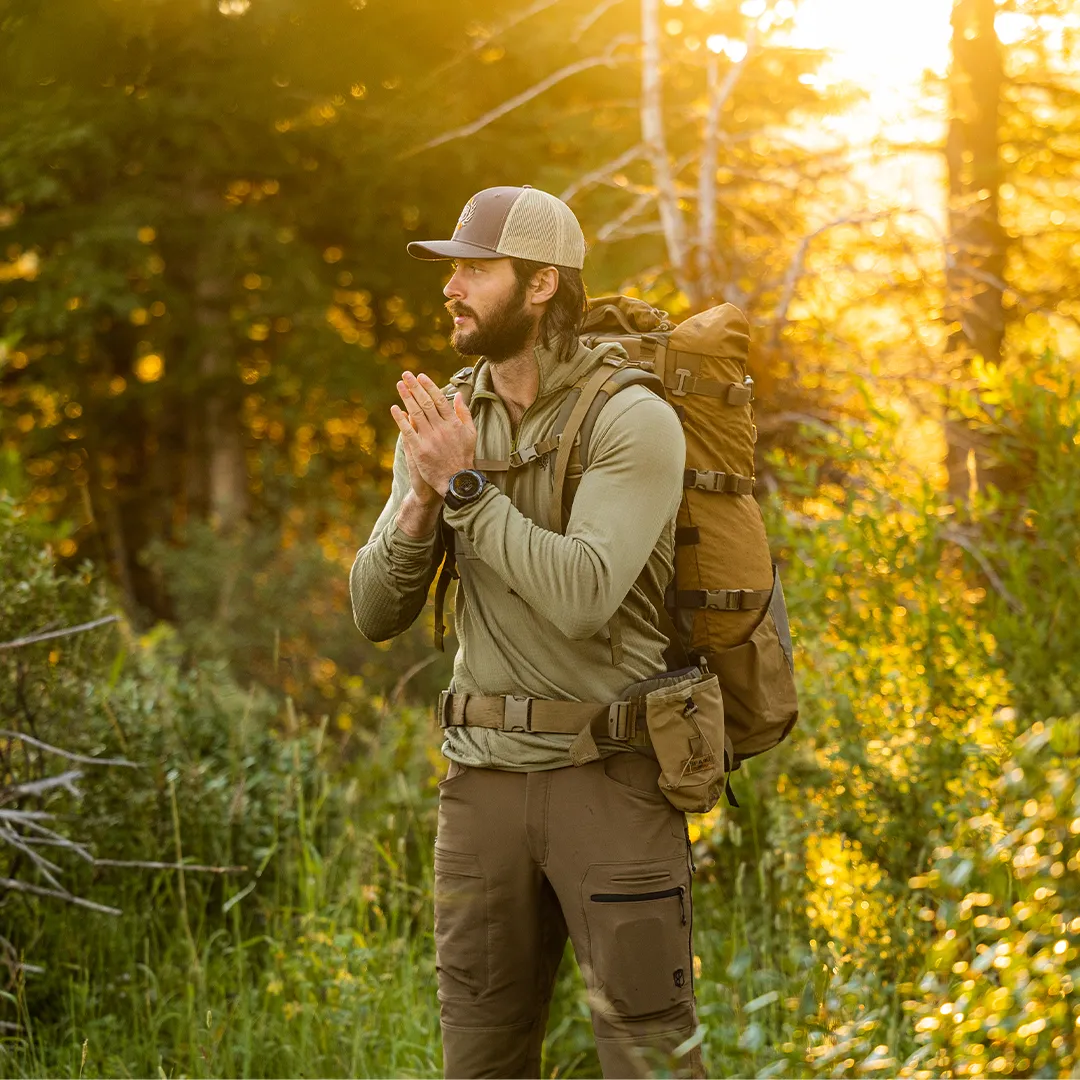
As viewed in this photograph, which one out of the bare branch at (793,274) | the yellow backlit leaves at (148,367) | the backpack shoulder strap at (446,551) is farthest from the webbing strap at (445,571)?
the yellow backlit leaves at (148,367)

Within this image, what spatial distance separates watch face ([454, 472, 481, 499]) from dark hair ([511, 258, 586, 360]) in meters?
0.43

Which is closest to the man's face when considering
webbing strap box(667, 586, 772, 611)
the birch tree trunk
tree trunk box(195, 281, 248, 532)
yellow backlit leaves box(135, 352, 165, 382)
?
webbing strap box(667, 586, 772, 611)

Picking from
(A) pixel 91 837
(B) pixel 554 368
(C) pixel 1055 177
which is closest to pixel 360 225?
(C) pixel 1055 177

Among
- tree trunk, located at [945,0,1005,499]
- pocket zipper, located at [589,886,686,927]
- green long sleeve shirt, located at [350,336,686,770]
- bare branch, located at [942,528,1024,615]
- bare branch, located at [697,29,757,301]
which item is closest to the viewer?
green long sleeve shirt, located at [350,336,686,770]

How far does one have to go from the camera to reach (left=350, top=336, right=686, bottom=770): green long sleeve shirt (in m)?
2.67

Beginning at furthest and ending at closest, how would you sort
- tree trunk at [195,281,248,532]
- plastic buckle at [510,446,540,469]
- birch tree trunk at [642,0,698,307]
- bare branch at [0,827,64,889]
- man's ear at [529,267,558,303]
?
tree trunk at [195,281,248,532]
birch tree trunk at [642,0,698,307]
bare branch at [0,827,64,889]
man's ear at [529,267,558,303]
plastic buckle at [510,446,540,469]

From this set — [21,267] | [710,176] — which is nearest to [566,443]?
[710,176]

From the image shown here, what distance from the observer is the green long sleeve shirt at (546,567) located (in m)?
2.67

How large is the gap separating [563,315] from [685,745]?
0.99 metres

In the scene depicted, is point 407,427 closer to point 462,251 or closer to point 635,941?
→ point 462,251

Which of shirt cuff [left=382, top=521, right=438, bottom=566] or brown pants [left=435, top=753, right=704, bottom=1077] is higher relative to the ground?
shirt cuff [left=382, top=521, right=438, bottom=566]

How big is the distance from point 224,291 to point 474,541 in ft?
34.9

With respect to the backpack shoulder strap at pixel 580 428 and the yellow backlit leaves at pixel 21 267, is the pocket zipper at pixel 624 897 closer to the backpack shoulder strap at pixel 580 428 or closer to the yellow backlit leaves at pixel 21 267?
the backpack shoulder strap at pixel 580 428

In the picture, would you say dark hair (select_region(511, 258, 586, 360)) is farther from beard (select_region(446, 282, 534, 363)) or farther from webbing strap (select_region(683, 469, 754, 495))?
webbing strap (select_region(683, 469, 754, 495))
